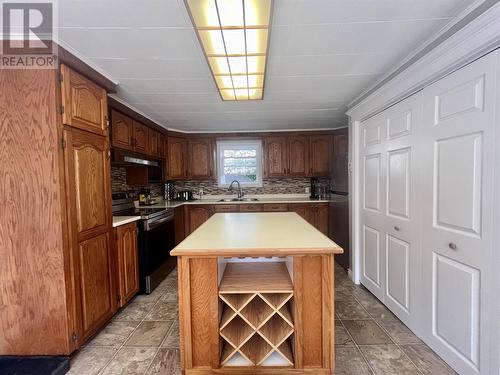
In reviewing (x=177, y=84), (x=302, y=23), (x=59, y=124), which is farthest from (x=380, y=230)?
(x=59, y=124)

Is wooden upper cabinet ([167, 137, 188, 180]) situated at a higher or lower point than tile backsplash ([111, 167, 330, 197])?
higher

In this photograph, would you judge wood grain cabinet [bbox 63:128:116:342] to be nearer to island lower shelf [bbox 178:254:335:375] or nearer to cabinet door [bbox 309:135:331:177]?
island lower shelf [bbox 178:254:335:375]

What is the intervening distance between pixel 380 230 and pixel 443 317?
884 mm

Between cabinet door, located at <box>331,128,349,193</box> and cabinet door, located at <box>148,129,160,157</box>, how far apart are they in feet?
8.71

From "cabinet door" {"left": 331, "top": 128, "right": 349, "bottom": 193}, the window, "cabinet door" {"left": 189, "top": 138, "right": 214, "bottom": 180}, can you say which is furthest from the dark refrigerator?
"cabinet door" {"left": 189, "top": 138, "right": 214, "bottom": 180}

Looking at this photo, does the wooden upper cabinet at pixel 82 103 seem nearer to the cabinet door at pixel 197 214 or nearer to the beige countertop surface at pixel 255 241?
the beige countertop surface at pixel 255 241

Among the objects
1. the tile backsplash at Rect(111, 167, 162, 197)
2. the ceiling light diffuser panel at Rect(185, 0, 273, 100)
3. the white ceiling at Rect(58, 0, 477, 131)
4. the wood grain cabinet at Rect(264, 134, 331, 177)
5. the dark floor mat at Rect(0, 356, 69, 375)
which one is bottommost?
the dark floor mat at Rect(0, 356, 69, 375)

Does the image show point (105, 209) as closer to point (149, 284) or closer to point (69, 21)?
point (149, 284)

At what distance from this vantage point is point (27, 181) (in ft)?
5.05

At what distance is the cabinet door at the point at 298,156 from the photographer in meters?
4.38

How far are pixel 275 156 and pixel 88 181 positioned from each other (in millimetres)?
3127

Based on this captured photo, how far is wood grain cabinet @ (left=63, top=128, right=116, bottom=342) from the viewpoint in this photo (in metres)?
1.67

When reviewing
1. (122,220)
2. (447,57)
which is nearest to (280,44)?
(447,57)

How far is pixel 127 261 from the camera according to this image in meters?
2.35
